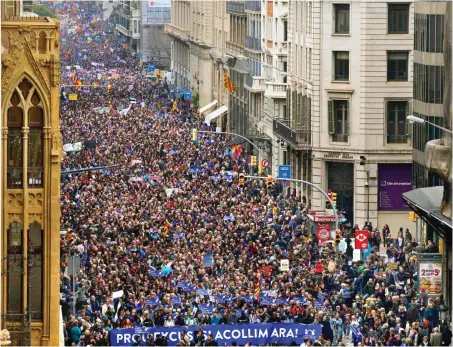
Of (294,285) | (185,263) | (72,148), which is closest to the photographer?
(294,285)

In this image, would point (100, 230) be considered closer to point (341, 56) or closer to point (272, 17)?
point (341, 56)

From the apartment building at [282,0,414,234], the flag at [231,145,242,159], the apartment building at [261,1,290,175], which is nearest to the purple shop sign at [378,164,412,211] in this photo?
→ the apartment building at [282,0,414,234]

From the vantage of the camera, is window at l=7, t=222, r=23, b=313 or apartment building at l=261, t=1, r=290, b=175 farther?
apartment building at l=261, t=1, r=290, b=175

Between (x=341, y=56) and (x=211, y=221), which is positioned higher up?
(x=341, y=56)

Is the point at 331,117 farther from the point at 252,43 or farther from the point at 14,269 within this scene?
the point at 14,269

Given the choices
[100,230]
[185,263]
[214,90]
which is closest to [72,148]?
[100,230]

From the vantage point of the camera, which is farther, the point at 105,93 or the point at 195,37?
the point at 105,93

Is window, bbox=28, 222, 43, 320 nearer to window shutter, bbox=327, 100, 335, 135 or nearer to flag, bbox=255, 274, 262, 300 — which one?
flag, bbox=255, 274, 262, 300

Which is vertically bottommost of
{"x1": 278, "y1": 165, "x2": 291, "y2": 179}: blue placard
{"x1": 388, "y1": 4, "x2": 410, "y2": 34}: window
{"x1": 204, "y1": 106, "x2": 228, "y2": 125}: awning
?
{"x1": 278, "y1": 165, "x2": 291, "y2": 179}: blue placard
